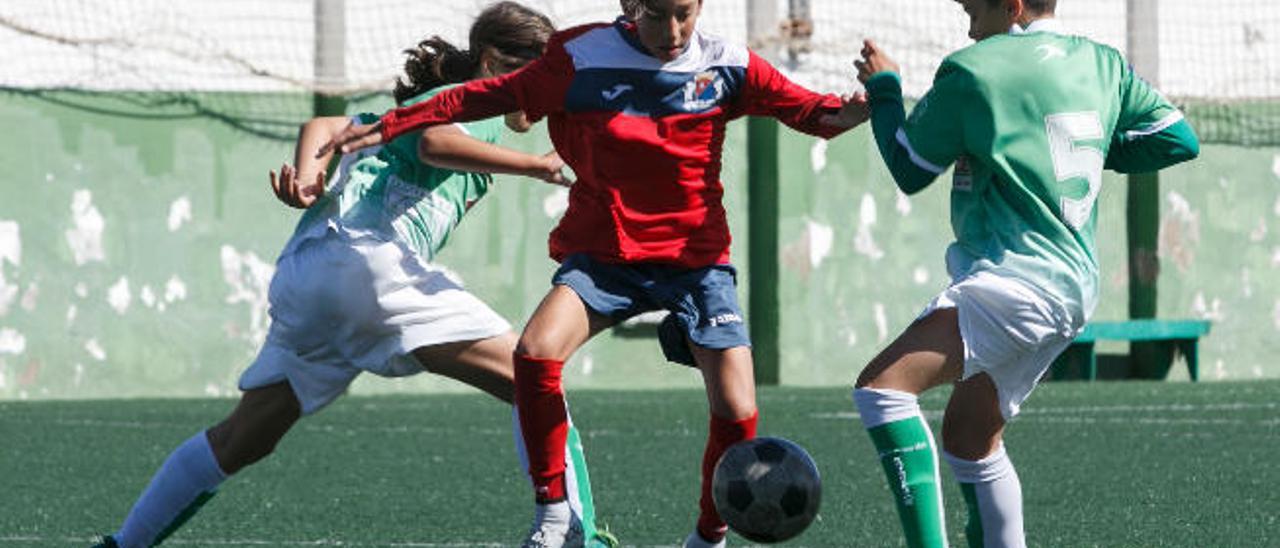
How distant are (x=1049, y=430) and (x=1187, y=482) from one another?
2353 millimetres

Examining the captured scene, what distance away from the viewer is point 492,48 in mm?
6473

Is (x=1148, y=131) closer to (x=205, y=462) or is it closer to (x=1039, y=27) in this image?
(x=1039, y=27)

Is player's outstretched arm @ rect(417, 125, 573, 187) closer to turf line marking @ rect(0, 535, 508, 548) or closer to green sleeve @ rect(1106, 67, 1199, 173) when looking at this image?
turf line marking @ rect(0, 535, 508, 548)

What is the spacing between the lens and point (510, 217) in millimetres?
14430

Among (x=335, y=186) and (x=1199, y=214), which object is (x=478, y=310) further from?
(x=1199, y=214)

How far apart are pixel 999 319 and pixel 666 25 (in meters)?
1.21

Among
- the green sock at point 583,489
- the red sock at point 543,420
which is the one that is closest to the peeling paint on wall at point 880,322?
the green sock at point 583,489

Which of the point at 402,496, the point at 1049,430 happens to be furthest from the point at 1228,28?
the point at 402,496

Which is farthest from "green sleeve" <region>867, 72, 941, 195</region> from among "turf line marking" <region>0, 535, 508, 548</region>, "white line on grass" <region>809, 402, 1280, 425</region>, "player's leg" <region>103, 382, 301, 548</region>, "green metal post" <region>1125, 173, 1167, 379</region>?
"green metal post" <region>1125, 173, 1167, 379</region>

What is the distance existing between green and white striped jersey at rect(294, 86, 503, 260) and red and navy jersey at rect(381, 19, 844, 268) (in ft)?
1.22

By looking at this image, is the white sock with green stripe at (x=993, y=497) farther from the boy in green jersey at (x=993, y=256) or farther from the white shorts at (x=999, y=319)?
the white shorts at (x=999, y=319)

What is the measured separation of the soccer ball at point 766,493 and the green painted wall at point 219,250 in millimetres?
8511

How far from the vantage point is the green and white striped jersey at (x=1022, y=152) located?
203 inches

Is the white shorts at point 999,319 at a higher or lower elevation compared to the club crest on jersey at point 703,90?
lower
